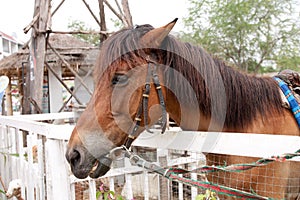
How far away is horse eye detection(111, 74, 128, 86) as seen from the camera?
152 centimetres

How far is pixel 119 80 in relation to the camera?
1.53m

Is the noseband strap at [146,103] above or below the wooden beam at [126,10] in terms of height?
below

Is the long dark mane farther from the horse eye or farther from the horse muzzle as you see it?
the horse muzzle

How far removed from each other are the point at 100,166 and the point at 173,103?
523 millimetres

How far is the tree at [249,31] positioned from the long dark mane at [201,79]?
13785 mm

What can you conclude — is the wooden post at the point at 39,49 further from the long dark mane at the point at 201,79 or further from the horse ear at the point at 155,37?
the horse ear at the point at 155,37

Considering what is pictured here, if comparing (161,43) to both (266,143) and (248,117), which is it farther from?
(266,143)

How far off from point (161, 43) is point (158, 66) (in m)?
0.13

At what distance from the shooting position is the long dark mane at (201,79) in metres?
1.59

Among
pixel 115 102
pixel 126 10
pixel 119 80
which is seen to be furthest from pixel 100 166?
pixel 126 10

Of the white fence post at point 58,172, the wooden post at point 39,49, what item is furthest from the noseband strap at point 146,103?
the wooden post at point 39,49

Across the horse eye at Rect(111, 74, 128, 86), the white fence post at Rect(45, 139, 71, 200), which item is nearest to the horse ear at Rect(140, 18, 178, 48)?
the horse eye at Rect(111, 74, 128, 86)

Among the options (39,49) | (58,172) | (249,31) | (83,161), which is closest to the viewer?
(83,161)

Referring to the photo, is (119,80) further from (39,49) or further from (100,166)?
(39,49)
